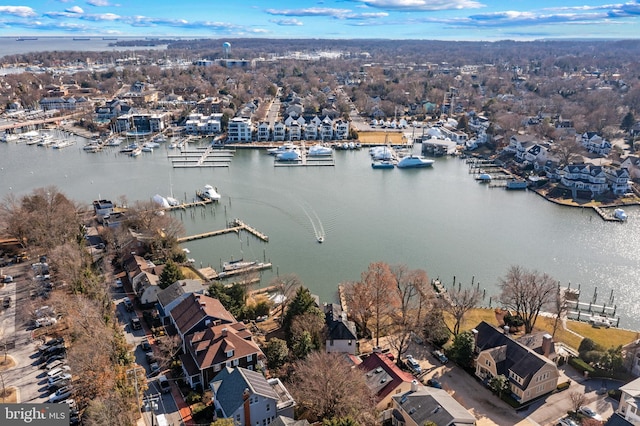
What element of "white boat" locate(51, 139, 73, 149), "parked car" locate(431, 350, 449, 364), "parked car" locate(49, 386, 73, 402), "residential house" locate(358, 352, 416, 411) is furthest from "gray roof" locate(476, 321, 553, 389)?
"white boat" locate(51, 139, 73, 149)

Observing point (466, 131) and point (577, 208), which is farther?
point (466, 131)

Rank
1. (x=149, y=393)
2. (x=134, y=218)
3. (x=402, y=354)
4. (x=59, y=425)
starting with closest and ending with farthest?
1. (x=59, y=425)
2. (x=149, y=393)
3. (x=402, y=354)
4. (x=134, y=218)

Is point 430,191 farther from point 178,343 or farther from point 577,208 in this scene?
point 178,343

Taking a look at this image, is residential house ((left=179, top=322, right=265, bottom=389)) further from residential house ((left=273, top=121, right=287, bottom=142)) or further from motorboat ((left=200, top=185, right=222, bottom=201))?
residential house ((left=273, top=121, right=287, bottom=142))

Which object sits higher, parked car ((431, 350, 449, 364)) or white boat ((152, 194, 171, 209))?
white boat ((152, 194, 171, 209))

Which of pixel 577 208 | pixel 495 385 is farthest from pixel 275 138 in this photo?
pixel 495 385

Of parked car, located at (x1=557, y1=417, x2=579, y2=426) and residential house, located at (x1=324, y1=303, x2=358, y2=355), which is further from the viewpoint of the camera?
residential house, located at (x1=324, y1=303, x2=358, y2=355)

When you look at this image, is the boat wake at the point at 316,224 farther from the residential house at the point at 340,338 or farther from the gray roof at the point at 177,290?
the residential house at the point at 340,338
